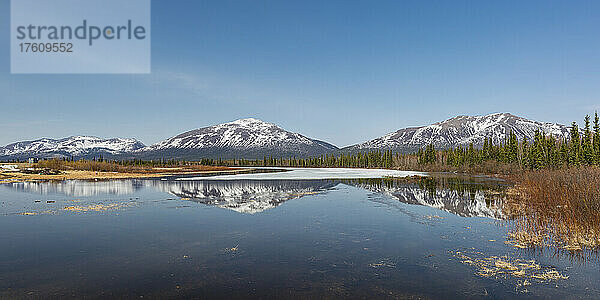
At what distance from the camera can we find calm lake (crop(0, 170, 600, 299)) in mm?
10648

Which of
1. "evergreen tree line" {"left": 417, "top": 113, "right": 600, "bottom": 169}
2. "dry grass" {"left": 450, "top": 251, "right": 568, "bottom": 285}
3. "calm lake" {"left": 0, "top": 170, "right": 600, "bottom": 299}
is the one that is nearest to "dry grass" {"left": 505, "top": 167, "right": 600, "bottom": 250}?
"calm lake" {"left": 0, "top": 170, "right": 600, "bottom": 299}

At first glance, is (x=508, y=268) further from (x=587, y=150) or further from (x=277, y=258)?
(x=587, y=150)

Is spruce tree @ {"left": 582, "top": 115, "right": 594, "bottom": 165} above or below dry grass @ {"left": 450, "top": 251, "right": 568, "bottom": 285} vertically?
above

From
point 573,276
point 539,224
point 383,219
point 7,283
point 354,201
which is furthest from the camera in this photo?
point 354,201

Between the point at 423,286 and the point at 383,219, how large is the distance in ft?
40.9

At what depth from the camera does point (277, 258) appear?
1413 centimetres

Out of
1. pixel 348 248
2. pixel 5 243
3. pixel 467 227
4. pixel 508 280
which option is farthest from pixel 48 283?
pixel 467 227

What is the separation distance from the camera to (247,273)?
1216cm

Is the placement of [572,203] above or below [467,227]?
above

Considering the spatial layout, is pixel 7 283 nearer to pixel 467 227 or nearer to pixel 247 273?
pixel 247 273

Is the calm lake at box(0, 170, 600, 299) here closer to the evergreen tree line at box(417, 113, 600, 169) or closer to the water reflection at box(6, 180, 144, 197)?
the water reflection at box(6, 180, 144, 197)

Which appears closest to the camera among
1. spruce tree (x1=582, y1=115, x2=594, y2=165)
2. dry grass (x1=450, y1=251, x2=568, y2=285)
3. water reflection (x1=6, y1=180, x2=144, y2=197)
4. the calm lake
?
the calm lake

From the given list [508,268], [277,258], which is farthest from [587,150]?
[277,258]

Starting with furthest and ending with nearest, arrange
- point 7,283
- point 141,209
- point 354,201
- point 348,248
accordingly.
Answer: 1. point 354,201
2. point 141,209
3. point 348,248
4. point 7,283
